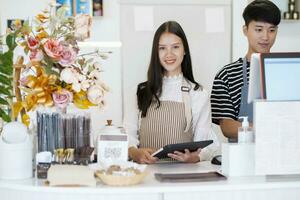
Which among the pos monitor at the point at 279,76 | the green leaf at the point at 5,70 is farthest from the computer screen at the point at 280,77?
the green leaf at the point at 5,70

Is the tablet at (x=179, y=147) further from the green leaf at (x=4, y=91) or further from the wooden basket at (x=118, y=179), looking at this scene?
the green leaf at (x=4, y=91)

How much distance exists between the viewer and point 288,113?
172cm

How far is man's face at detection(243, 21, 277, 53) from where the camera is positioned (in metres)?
2.65

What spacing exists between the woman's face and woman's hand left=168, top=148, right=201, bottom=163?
21.8 inches

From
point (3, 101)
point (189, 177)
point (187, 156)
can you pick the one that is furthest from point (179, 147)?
point (3, 101)

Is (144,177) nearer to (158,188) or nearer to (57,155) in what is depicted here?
(158,188)

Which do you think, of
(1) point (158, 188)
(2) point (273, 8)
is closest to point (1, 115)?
(1) point (158, 188)

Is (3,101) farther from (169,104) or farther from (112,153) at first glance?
(169,104)

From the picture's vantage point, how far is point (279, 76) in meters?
1.76

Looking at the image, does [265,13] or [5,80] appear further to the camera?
[265,13]

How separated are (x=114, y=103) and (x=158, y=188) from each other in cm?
207

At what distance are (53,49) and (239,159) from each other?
0.79 meters

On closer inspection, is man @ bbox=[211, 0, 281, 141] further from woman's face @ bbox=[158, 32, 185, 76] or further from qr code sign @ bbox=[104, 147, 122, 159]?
qr code sign @ bbox=[104, 147, 122, 159]

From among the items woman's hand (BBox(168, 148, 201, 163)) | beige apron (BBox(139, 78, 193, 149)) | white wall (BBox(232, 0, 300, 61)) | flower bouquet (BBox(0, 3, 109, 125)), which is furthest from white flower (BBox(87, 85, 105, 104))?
white wall (BBox(232, 0, 300, 61))
